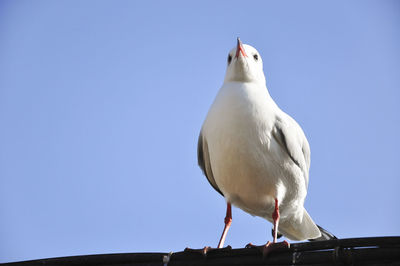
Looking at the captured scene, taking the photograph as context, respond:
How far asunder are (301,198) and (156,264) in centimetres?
261

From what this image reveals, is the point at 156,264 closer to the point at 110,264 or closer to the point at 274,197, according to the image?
the point at 110,264

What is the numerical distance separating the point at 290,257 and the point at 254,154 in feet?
6.36

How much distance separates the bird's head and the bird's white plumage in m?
0.18

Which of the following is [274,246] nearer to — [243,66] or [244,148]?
[244,148]

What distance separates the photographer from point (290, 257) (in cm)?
332

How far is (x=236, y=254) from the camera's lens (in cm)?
347

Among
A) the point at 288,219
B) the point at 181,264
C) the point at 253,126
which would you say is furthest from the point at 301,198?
the point at 181,264

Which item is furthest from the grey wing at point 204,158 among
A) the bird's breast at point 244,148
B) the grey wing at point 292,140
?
the grey wing at point 292,140

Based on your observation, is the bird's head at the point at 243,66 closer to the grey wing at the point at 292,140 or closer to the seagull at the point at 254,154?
the seagull at the point at 254,154

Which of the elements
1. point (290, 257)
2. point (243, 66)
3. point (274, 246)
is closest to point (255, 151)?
point (243, 66)

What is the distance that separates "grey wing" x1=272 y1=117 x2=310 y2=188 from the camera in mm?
5309

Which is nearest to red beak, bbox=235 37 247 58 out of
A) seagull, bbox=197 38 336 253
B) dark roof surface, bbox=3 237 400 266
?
seagull, bbox=197 38 336 253

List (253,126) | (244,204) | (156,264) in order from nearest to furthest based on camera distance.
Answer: (156,264) → (253,126) → (244,204)

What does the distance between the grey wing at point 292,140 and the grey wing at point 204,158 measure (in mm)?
771
